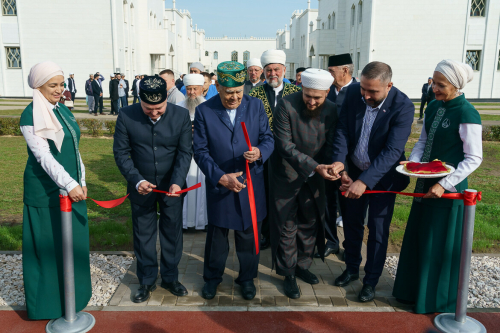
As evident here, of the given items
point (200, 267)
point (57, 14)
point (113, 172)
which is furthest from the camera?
point (57, 14)

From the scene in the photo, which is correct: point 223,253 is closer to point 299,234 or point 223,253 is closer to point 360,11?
point 299,234

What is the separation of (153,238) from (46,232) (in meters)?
0.92

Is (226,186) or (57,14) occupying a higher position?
(57,14)

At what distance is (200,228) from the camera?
564cm

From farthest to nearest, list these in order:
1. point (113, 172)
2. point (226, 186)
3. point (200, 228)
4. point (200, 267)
Answer: point (113, 172), point (200, 228), point (200, 267), point (226, 186)

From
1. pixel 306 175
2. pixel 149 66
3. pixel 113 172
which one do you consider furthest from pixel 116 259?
pixel 149 66

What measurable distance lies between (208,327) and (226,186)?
114cm

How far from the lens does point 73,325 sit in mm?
3291

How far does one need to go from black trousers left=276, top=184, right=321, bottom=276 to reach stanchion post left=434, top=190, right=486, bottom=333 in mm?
1279

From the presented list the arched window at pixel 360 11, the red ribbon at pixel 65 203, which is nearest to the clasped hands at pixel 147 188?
the red ribbon at pixel 65 203

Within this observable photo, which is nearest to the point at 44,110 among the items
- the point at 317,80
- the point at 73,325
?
the point at 73,325

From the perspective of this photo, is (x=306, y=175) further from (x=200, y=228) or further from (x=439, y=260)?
(x=200, y=228)

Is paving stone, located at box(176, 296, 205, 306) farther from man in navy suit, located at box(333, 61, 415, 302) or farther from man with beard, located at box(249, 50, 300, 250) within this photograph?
man with beard, located at box(249, 50, 300, 250)

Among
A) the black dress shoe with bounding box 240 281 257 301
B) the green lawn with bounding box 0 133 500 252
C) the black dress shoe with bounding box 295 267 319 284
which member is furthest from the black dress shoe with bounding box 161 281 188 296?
the green lawn with bounding box 0 133 500 252
